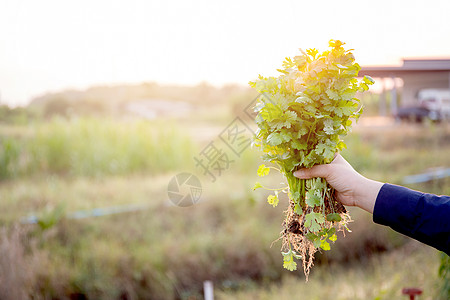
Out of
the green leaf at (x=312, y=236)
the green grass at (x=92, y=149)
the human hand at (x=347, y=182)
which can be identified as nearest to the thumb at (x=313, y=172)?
the human hand at (x=347, y=182)

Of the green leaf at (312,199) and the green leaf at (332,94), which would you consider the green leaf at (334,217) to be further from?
the green leaf at (332,94)

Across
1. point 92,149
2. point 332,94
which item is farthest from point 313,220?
point 92,149

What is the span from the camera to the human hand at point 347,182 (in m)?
1.47

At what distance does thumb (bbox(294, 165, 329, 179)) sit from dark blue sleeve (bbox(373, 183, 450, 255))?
23 cm

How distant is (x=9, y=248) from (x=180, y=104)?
18.2 meters

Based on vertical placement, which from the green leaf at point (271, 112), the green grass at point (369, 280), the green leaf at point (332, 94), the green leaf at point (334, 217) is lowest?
the green grass at point (369, 280)

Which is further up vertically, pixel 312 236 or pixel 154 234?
pixel 312 236

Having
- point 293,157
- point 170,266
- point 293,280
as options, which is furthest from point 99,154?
point 293,157

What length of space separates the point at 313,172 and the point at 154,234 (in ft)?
13.0

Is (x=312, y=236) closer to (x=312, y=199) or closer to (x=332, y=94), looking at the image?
(x=312, y=199)

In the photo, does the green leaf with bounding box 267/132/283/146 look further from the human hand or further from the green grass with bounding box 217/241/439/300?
the green grass with bounding box 217/241/439/300

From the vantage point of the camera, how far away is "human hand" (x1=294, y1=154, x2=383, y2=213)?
1.47 metres

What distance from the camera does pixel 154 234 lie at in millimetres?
5168

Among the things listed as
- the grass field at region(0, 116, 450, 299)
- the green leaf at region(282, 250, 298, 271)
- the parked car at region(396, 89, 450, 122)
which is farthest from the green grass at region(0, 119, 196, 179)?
the green leaf at region(282, 250, 298, 271)
